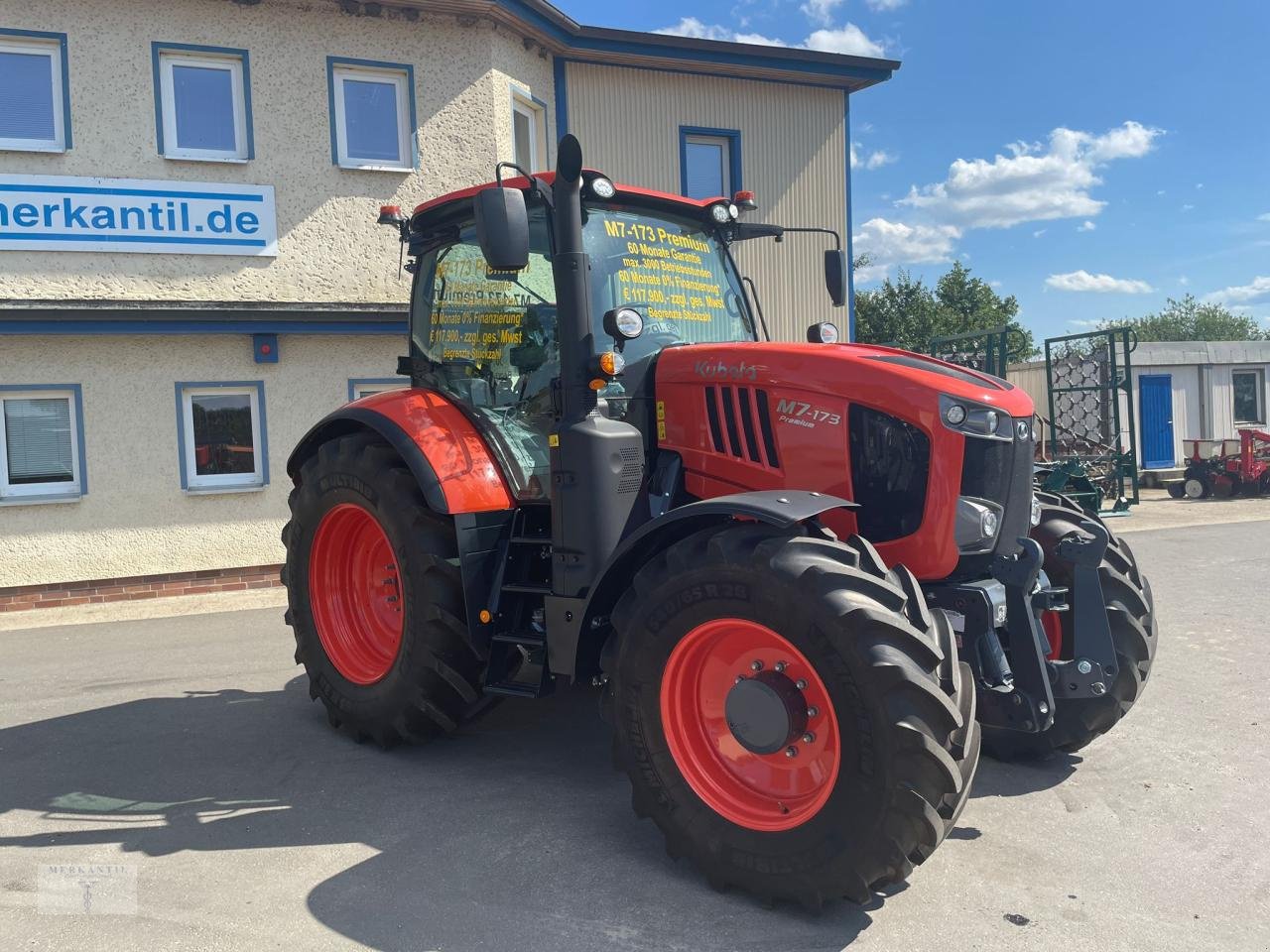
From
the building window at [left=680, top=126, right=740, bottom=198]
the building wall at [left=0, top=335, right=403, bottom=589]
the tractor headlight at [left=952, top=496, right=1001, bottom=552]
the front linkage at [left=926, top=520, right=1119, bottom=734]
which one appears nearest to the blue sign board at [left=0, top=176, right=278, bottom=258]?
the building wall at [left=0, top=335, right=403, bottom=589]

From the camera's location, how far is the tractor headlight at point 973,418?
3.39m

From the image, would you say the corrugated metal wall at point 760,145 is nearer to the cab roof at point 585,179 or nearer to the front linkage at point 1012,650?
the cab roof at point 585,179

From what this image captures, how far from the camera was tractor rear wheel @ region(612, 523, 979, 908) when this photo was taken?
280cm

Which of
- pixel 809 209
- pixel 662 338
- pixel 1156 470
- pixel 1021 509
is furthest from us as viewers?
pixel 1156 470

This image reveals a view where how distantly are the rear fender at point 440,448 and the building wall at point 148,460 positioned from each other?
5550 millimetres

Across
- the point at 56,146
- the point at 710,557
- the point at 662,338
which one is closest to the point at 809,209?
the point at 56,146

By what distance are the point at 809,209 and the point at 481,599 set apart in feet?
33.3

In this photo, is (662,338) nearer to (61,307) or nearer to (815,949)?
(815,949)

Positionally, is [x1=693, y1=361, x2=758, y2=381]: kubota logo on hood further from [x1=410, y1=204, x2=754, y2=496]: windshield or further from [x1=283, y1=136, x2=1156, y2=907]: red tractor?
[x1=410, y1=204, x2=754, y2=496]: windshield

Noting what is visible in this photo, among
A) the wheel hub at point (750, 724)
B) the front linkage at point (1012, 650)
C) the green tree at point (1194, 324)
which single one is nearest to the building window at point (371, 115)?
the wheel hub at point (750, 724)

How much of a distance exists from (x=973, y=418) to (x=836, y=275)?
6.54 ft

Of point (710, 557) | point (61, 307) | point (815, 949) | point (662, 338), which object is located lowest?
point (815, 949)

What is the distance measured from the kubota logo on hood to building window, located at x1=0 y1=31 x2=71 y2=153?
834cm

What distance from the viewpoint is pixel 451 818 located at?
12.6ft
